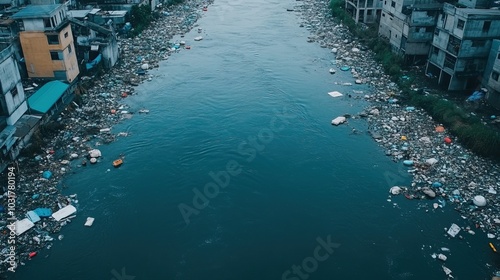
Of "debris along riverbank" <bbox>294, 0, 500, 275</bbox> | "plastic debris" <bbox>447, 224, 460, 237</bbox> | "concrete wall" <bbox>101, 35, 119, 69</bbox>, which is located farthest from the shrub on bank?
"concrete wall" <bbox>101, 35, 119, 69</bbox>

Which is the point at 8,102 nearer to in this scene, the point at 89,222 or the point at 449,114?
the point at 89,222

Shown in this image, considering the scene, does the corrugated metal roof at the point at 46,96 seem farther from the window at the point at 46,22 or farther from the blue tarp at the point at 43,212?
the blue tarp at the point at 43,212

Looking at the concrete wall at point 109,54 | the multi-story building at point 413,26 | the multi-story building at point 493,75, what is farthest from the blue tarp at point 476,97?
the concrete wall at point 109,54

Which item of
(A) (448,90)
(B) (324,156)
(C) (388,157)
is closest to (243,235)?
(B) (324,156)

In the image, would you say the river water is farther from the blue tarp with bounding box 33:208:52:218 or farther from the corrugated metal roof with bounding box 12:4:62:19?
the corrugated metal roof with bounding box 12:4:62:19

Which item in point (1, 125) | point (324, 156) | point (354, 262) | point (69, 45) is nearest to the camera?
point (354, 262)

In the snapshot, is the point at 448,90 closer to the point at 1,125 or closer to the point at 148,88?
the point at 148,88
